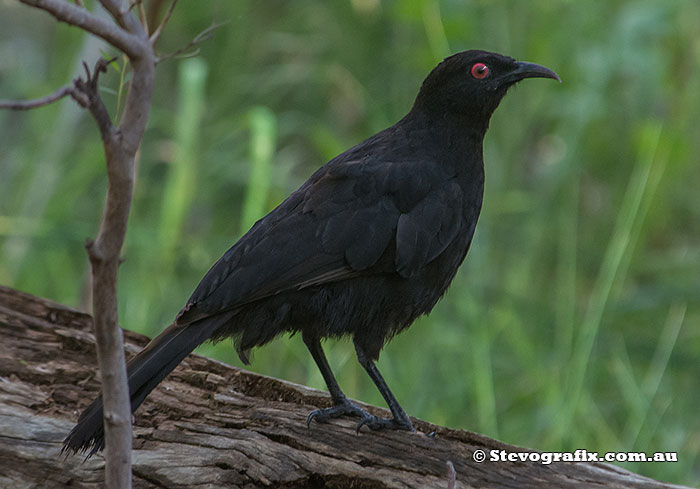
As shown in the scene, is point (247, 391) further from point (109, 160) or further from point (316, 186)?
point (109, 160)

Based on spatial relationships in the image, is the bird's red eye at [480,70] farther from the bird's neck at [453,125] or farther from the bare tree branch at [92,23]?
the bare tree branch at [92,23]

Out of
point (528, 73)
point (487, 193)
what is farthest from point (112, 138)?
point (487, 193)

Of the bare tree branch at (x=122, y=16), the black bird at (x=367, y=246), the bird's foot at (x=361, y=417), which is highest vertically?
the black bird at (x=367, y=246)

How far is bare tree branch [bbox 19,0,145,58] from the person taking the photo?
62.4 inches

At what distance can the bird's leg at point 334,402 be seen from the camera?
284cm

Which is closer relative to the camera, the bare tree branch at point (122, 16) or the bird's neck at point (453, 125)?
the bare tree branch at point (122, 16)

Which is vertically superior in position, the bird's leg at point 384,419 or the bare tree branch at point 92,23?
the bird's leg at point 384,419

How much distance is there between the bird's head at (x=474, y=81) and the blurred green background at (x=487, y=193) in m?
0.87

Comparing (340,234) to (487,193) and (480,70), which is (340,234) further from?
(487,193)

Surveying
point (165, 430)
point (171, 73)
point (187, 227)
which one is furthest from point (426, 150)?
point (171, 73)

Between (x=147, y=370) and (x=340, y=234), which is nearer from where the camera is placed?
(x=147, y=370)

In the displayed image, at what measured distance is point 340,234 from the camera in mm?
2885

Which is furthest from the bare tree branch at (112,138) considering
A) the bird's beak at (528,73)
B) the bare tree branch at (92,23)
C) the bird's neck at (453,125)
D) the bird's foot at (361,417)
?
the bird's beak at (528,73)

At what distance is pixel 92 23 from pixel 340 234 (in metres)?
1.39
